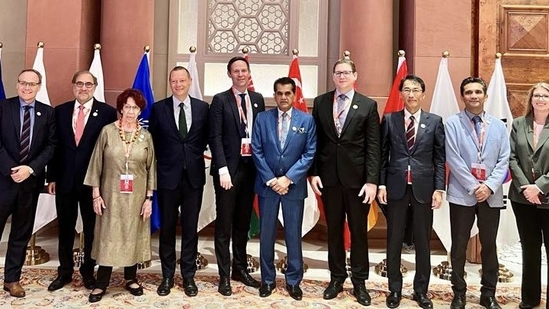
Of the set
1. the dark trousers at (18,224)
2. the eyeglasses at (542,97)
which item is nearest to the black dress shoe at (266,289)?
the dark trousers at (18,224)

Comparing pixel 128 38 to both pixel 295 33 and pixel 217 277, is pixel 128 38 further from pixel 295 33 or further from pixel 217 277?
pixel 217 277

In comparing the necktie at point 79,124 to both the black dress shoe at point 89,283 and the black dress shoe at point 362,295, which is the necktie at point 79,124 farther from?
the black dress shoe at point 362,295

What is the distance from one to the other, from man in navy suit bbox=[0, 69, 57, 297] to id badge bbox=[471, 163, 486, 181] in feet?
10.3

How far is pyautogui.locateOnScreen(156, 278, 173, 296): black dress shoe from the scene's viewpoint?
3.52 meters

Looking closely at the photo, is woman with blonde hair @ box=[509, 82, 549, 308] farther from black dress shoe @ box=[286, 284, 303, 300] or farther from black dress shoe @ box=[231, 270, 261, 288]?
black dress shoe @ box=[231, 270, 261, 288]

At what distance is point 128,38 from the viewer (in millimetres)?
5504

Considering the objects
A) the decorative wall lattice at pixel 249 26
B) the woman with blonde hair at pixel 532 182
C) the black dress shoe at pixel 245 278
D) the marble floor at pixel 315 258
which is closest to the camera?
the woman with blonde hair at pixel 532 182

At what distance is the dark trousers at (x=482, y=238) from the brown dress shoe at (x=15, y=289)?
10.6ft

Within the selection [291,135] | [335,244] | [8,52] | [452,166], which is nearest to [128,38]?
[8,52]

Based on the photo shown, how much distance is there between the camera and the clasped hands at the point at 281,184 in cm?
340

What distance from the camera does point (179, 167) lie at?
3.52 metres

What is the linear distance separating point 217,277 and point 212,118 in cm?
143

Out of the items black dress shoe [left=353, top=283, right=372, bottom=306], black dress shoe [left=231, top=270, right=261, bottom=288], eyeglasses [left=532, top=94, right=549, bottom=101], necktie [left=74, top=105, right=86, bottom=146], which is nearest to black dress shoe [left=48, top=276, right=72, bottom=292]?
necktie [left=74, top=105, right=86, bottom=146]

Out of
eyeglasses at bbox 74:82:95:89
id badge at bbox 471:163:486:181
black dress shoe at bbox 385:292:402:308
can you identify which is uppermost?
eyeglasses at bbox 74:82:95:89
